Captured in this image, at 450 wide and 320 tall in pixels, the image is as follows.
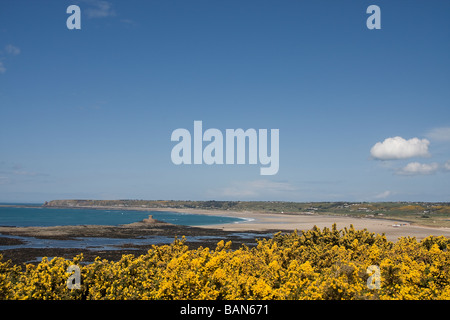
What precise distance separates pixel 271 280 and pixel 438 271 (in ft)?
27.6

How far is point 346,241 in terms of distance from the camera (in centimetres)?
2786

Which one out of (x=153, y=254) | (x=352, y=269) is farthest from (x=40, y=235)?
(x=352, y=269)

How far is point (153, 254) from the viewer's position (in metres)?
20.0

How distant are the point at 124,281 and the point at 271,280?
632 cm

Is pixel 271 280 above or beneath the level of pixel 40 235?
above

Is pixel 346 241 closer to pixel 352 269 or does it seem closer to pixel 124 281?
pixel 352 269
